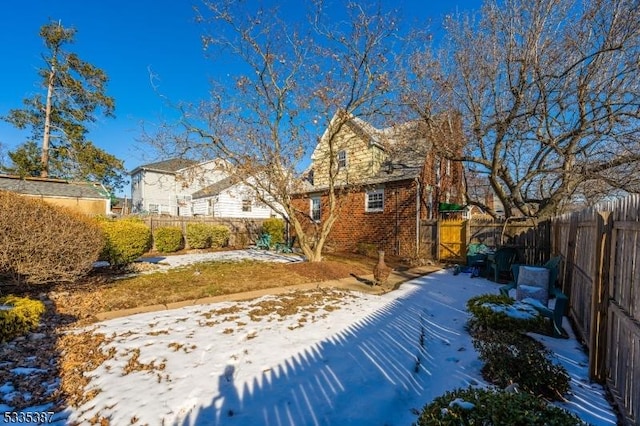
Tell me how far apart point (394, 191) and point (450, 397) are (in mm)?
11620

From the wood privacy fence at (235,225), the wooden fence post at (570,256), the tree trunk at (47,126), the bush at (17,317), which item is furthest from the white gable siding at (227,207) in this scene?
the wooden fence post at (570,256)

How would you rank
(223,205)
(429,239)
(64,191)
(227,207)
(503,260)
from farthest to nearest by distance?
1. (227,207)
2. (223,205)
3. (64,191)
4. (429,239)
5. (503,260)

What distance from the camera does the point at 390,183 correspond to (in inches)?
521

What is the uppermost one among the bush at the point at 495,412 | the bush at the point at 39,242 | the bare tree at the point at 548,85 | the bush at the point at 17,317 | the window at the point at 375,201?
the bare tree at the point at 548,85

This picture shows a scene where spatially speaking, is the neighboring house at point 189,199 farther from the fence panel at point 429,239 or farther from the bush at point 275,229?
the fence panel at point 429,239


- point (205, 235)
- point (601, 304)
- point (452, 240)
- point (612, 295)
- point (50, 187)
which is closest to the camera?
point (612, 295)

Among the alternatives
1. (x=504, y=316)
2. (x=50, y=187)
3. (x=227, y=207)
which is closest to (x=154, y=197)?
(x=227, y=207)

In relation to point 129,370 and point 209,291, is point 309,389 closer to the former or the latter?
point 129,370

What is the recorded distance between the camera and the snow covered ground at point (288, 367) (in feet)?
8.54

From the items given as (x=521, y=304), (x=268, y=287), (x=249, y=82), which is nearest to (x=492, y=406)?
(x=521, y=304)

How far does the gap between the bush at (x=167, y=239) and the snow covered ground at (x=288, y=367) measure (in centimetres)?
955

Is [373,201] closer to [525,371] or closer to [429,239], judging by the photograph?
[429,239]

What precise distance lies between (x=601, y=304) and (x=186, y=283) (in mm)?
7671

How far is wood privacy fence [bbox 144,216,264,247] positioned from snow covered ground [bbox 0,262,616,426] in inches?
455
